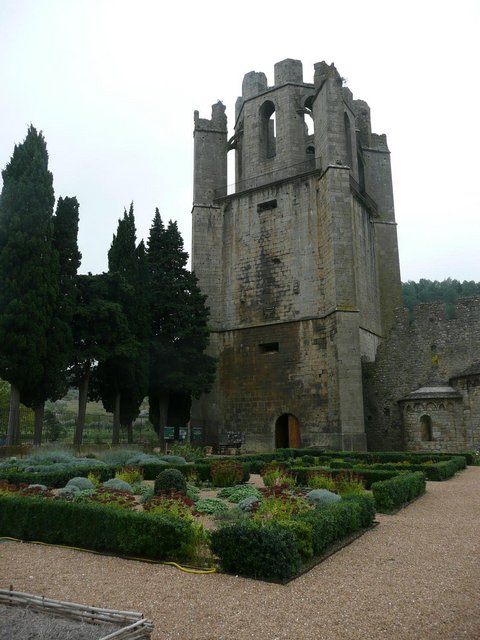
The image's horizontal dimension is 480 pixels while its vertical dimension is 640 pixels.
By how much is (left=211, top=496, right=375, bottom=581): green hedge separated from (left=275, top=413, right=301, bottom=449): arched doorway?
16038 mm

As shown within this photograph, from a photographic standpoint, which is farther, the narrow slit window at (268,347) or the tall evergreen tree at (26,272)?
the narrow slit window at (268,347)

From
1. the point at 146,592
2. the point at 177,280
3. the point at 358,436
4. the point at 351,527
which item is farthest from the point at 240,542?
the point at 177,280

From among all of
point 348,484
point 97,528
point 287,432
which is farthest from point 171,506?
point 287,432

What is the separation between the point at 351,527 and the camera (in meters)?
6.57

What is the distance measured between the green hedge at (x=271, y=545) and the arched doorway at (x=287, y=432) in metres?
16.0

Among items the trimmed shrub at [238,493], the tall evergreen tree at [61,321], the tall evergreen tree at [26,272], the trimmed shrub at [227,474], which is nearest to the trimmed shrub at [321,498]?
the trimmed shrub at [238,493]

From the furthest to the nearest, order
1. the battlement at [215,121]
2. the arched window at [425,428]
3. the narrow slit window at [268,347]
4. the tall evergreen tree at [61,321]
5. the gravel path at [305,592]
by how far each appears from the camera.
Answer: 1. the battlement at [215,121]
2. the narrow slit window at [268,347]
3. the arched window at [425,428]
4. the tall evergreen tree at [61,321]
5. the gravel path at [305,592]

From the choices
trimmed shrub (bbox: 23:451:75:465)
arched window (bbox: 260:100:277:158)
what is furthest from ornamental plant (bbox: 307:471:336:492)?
arched window (bbox: 260:100:277:158)

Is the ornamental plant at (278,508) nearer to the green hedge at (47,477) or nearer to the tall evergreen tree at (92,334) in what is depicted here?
the green hedge at (47,477)

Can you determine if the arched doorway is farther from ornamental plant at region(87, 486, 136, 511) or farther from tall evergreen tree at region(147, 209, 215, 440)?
ornamental plant at region(87, 486, 136, 511)

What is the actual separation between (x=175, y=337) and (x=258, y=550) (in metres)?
18.1

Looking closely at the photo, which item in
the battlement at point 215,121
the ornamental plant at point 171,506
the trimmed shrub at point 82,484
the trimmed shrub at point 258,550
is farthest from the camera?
the battlement at point 215,121

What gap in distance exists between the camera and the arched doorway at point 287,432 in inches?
854

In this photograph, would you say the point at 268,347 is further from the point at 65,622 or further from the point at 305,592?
the point at 65,622
